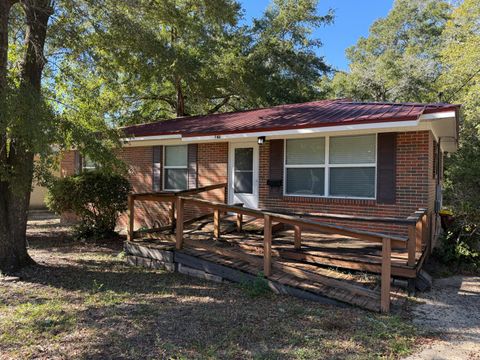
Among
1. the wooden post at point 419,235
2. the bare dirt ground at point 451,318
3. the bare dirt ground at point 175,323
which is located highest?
the wooden post at point 419,235

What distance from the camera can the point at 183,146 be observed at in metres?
10.9

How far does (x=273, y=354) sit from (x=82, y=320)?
2.41 meters

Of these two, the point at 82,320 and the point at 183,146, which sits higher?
the point at 183,146

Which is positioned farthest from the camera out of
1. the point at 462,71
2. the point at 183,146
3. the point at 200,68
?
the point at 462,71

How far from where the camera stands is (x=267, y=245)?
566 cm

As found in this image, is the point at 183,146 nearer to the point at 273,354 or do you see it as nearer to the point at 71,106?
the point at 71,106

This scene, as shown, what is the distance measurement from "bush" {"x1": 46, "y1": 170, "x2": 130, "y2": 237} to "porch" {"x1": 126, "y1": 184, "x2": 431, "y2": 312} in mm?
2421

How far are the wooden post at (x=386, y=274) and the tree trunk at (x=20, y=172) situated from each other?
5837mm

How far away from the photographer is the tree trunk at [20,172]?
630 centimetres

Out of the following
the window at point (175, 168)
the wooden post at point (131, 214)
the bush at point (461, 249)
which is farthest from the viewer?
the window at point (175, 168)

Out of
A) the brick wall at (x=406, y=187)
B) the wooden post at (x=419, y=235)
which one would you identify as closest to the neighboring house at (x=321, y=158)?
the brick wall at (x=406, y=187)

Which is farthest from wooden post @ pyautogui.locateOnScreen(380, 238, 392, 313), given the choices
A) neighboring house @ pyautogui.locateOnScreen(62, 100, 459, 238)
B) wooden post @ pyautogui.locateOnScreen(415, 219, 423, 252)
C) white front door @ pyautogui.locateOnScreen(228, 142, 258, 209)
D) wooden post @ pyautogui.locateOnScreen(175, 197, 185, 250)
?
white front door @ pyautogui.locateOnScreen(228, 142, 258, 209)

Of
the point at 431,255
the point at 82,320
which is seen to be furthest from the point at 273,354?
the point at 431,255

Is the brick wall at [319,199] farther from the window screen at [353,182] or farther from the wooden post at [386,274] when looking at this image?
the wooden post at [386,274]
